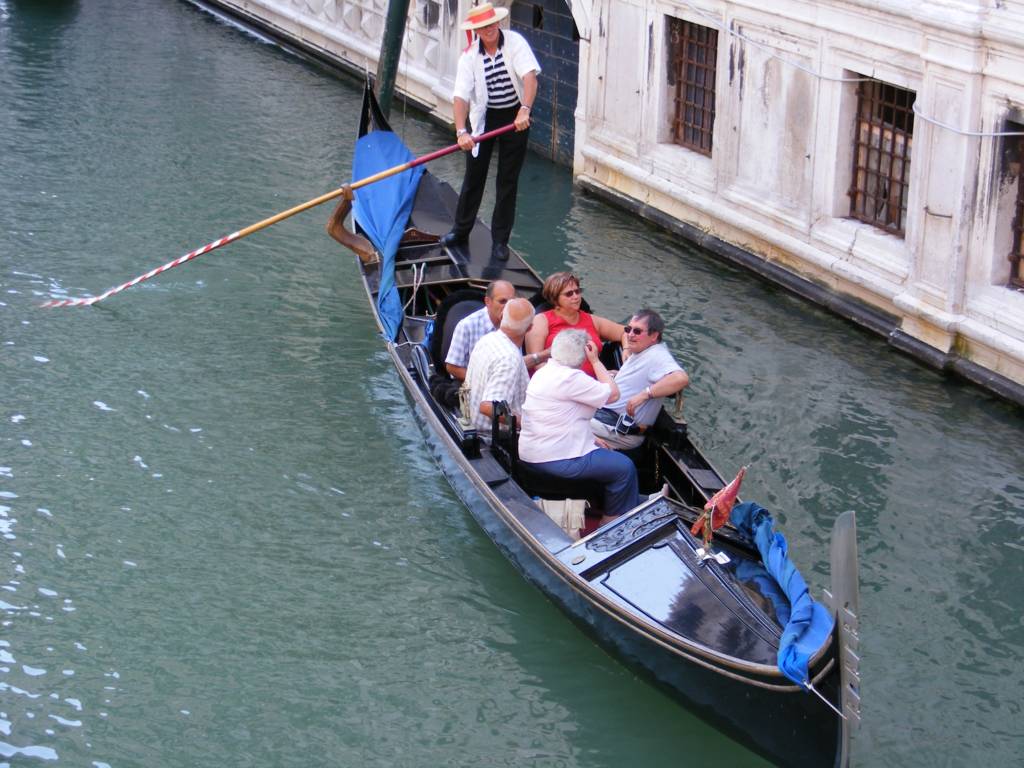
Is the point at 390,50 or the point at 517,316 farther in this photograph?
the point at 390,50

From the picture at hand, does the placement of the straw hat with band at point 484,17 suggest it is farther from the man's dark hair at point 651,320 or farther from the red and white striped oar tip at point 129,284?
the man's dark hair at point 651,320

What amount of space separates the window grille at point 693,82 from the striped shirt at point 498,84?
208 centimetres

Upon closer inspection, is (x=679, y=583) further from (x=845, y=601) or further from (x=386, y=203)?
(x=386, y=203)

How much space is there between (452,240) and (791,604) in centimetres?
345

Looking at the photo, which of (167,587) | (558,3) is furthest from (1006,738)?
(558,3)

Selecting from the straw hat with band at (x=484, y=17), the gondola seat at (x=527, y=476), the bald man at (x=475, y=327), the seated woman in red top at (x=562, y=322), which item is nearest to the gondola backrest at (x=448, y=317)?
the bald man at (x=475, y=327)

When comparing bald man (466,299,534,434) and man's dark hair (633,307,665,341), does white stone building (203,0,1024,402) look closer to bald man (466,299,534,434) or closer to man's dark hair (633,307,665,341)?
man's dark hair (633,307,665,341)

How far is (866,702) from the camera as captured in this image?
4.66 m

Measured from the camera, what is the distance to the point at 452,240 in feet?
24.1

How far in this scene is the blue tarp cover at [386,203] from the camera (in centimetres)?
680

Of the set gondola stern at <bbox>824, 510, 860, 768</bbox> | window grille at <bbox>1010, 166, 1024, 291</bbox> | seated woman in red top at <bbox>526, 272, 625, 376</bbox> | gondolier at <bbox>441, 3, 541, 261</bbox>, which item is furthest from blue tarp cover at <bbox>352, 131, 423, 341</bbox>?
gondola stern at <bbox>824, 510, 860, 768</bbox>

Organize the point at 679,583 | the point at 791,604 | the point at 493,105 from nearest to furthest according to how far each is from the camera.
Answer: the point at 791,604, the point at 679,583, the point at 493,105

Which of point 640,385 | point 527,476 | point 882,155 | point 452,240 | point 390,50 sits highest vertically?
point 882,155

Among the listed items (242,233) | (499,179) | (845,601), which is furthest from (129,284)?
(845,601)
